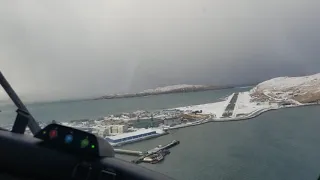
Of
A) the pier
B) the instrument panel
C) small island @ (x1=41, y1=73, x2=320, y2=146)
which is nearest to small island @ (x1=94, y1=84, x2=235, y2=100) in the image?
small island @ (x1=41, y1=73, x2=320, y2=146)

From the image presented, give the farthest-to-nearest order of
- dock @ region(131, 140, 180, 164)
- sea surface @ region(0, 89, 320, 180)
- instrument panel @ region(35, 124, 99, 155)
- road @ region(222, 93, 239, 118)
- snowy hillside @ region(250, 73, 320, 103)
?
snowy hillside @ region(250, 73, 320, 103)
road @ region(222, 93, 239, 118)
sea surface @ region(0, 89, 320, 180)
dock @ region(131, 140, 180, 164)
instrument panel @ region(35, 124, 99, 155)

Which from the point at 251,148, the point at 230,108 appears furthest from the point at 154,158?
the point at 230,108

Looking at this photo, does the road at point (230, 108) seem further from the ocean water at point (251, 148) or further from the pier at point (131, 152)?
the pier at point (131, 152)

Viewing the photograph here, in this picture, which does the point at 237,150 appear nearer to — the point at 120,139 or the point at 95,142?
the point at 120,139

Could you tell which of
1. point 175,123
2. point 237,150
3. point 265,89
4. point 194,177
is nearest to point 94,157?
point 194,177

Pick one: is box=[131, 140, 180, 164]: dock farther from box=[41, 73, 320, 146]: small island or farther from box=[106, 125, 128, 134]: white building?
box=[106, 125, 128, 134]: white building

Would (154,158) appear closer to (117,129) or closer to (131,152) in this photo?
(131,152)

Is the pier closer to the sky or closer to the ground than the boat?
closer to the sky

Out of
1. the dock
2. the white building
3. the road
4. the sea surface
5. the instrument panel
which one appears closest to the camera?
the instrument panel
